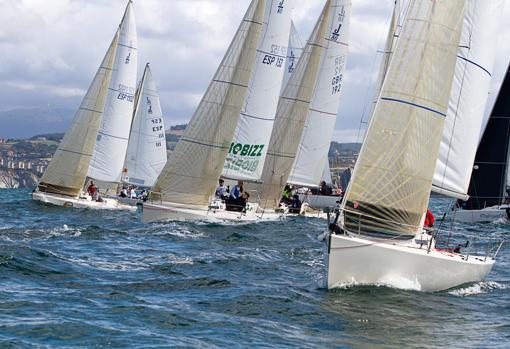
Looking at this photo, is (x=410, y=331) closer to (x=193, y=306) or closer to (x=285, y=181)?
(x=193, y=306)

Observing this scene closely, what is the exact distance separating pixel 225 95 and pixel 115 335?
18505 millimetres

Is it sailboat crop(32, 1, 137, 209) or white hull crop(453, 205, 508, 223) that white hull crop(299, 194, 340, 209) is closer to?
sailboat crop(32, 1, 137, 209)

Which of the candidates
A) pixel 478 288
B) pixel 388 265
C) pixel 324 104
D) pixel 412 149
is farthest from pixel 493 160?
pixel 388 265

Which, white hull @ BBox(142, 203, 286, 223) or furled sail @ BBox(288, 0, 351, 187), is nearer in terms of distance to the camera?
white hull @ BBox(142, 203, 286, 223)

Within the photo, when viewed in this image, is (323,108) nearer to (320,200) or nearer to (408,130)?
(320,200)

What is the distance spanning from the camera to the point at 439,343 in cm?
1217

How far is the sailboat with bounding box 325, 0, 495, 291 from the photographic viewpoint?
15.9 metres

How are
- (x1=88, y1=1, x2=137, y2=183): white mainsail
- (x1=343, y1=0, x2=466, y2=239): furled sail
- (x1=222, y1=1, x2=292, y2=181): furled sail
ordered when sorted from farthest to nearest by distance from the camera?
(x1=88, y1=1, x2=137, y2=183): white mainsail
(x1=222, y1=1, x2=292, y2=181): furled sail
(x1=343, y1=0, x2=466, y2=239): furled sail

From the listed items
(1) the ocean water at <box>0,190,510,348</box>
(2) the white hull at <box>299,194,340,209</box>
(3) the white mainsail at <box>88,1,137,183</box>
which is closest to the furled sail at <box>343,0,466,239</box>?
(1) the ocean water at <box>0,190,510,348</box>

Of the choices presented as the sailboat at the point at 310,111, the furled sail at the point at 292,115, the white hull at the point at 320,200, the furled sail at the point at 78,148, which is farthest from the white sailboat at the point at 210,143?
the white hull at the point at 320,200

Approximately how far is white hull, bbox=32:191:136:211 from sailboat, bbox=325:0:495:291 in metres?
20.3

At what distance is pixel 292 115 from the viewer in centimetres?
3491

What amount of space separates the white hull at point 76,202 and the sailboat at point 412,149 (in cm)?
2025

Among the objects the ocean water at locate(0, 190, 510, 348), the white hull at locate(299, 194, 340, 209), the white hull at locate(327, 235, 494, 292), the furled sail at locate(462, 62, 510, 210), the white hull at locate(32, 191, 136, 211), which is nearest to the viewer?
the ocean water at locate(0, 190, 510, 348)
